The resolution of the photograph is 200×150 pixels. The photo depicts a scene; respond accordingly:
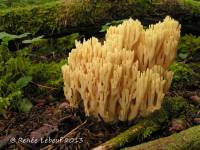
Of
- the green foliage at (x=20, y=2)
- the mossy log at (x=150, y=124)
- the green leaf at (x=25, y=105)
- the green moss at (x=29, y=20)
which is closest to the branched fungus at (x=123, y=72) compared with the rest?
the mossy log at (x=150, y=124)

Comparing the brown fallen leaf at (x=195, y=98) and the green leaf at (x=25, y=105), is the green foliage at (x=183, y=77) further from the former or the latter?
the green leaf at (x=25, y=105)

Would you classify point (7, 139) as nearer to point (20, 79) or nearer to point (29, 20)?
point (20, 79)

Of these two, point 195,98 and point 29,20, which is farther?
point 29,20

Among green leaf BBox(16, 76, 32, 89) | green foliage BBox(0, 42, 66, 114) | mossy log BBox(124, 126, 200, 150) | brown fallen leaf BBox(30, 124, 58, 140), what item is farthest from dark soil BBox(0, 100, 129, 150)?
mossy log BBox(124, 126, 200, 150)

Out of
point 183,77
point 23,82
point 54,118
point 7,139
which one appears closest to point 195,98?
point 183,77

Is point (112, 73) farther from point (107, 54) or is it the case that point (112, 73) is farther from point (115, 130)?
point (115, 130)

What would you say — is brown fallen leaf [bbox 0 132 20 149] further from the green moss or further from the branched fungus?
the green moss

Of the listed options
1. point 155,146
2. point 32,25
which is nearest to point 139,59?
point 155,146
